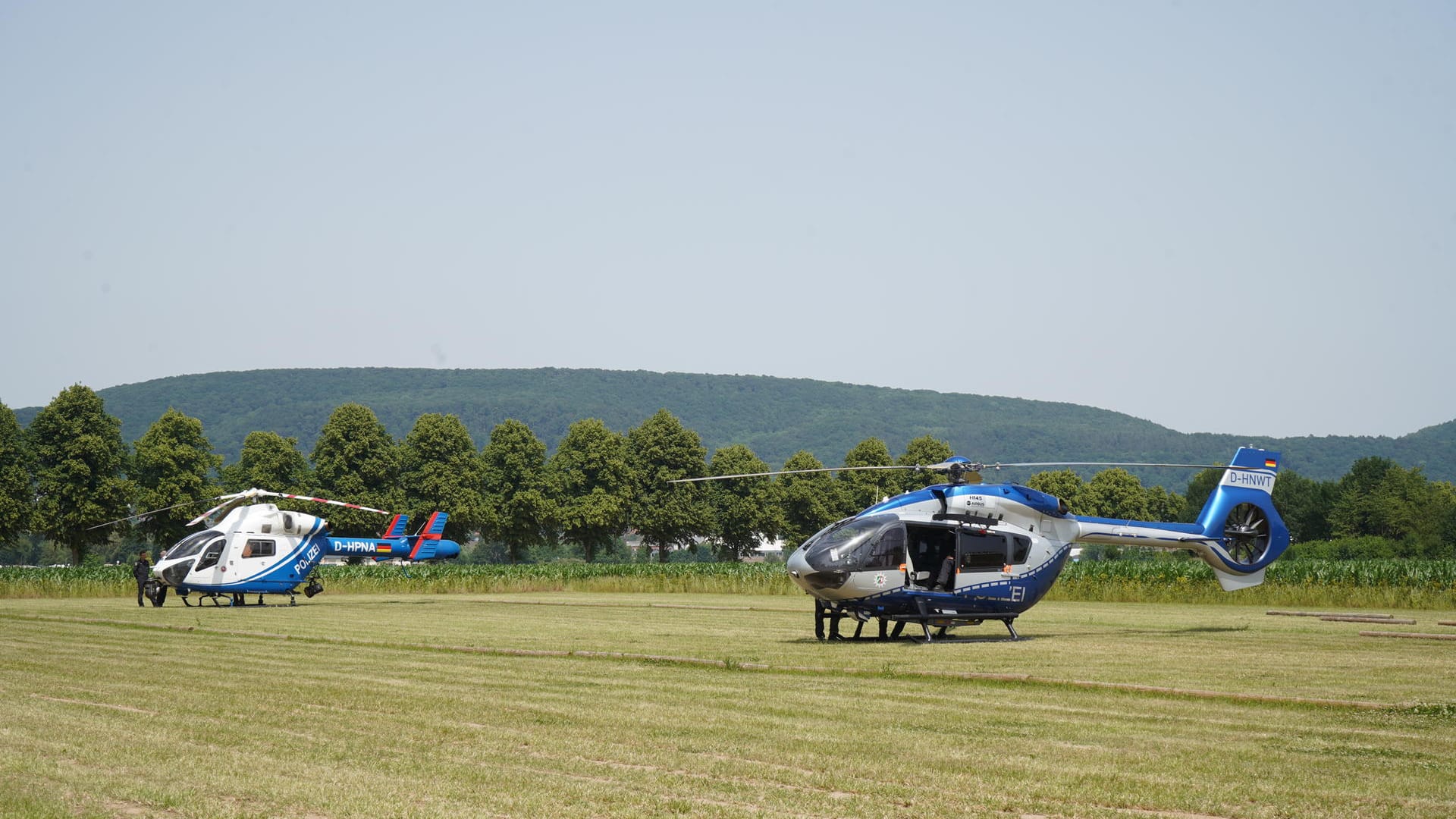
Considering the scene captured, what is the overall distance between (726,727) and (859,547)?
10972mm

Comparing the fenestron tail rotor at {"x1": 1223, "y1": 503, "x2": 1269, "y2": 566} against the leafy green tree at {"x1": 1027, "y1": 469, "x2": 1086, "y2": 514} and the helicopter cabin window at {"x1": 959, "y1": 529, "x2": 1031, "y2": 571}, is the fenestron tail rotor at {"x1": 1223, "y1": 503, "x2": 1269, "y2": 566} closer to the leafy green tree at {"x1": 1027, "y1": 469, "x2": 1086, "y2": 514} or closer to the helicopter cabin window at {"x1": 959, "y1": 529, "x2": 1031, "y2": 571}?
the helicopter cabin window at {"x1": 959, "y1": 529, "x2": 1031, "y2": 571}

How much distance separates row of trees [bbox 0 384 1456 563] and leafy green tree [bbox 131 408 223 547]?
11 centimetres

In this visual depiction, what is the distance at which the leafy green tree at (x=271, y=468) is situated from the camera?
9025cm

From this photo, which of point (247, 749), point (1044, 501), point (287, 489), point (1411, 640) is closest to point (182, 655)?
point (247, 749)

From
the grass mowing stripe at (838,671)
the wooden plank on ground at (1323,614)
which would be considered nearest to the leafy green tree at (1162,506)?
the wooden plank on ground at (1323,614)

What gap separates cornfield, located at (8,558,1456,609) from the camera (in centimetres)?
4347

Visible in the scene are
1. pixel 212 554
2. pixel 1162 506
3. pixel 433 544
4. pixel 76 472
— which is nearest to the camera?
pixel 212 554

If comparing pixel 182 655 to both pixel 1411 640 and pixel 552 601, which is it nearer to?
pixel 1411 640

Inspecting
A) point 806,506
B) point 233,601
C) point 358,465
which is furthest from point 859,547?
point 806,506

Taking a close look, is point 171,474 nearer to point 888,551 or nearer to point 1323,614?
point 1323,614

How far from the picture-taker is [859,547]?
23.7 meters

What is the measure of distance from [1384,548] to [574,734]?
115 metres

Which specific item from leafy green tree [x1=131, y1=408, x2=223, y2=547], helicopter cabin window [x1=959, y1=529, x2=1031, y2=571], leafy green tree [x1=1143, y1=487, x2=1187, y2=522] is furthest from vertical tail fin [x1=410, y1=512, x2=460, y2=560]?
leafy green tree [x1=1143, y1=487, x2=1187, y2=522]

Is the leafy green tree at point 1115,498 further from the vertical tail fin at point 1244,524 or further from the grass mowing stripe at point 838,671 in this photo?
the grass mowing stripe at point 838,671
